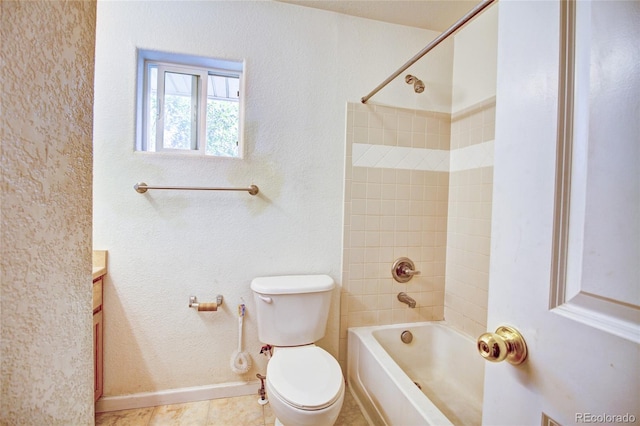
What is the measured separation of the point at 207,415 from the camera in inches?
55.8

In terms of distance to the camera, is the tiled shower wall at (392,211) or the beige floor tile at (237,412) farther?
the tiled shower wall at (392,211)

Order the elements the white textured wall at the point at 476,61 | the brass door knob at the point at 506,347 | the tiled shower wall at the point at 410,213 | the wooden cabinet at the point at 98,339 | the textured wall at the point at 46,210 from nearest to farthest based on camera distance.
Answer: the textured wall at the point at 46,210
the brass door knob at the point at 506,347
the wooden cabinet at the point at 98,339
the white textured wall at the point at 476,61
the tiled shower wall at the point at 410,213

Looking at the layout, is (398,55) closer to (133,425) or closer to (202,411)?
(202,411)

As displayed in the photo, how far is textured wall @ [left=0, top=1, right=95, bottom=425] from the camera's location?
30cm

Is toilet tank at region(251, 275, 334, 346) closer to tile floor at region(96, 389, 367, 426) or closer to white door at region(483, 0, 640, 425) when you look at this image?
tile floor at region(96, 389, 367, 426)

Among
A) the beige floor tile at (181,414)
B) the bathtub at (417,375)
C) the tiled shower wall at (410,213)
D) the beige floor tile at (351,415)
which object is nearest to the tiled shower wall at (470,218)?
the tiled shower wall at (410,213)

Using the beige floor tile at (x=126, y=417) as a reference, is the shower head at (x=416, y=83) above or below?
above

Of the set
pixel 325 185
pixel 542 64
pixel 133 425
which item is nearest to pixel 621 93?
pixel 542 64

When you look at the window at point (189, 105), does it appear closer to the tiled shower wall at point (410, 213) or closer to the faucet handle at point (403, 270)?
the tiled shower wall at point (410, 213)

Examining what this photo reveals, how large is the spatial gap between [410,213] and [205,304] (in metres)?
1.37

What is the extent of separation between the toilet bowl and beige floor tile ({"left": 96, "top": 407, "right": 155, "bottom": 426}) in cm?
80

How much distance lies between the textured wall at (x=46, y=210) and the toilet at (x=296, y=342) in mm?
809

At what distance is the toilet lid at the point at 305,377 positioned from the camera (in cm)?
104

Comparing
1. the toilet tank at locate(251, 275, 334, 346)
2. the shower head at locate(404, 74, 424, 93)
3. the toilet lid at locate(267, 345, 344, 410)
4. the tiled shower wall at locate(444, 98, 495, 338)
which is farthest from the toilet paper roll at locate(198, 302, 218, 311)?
the shower head at locate(404, 74, 424, 93)
